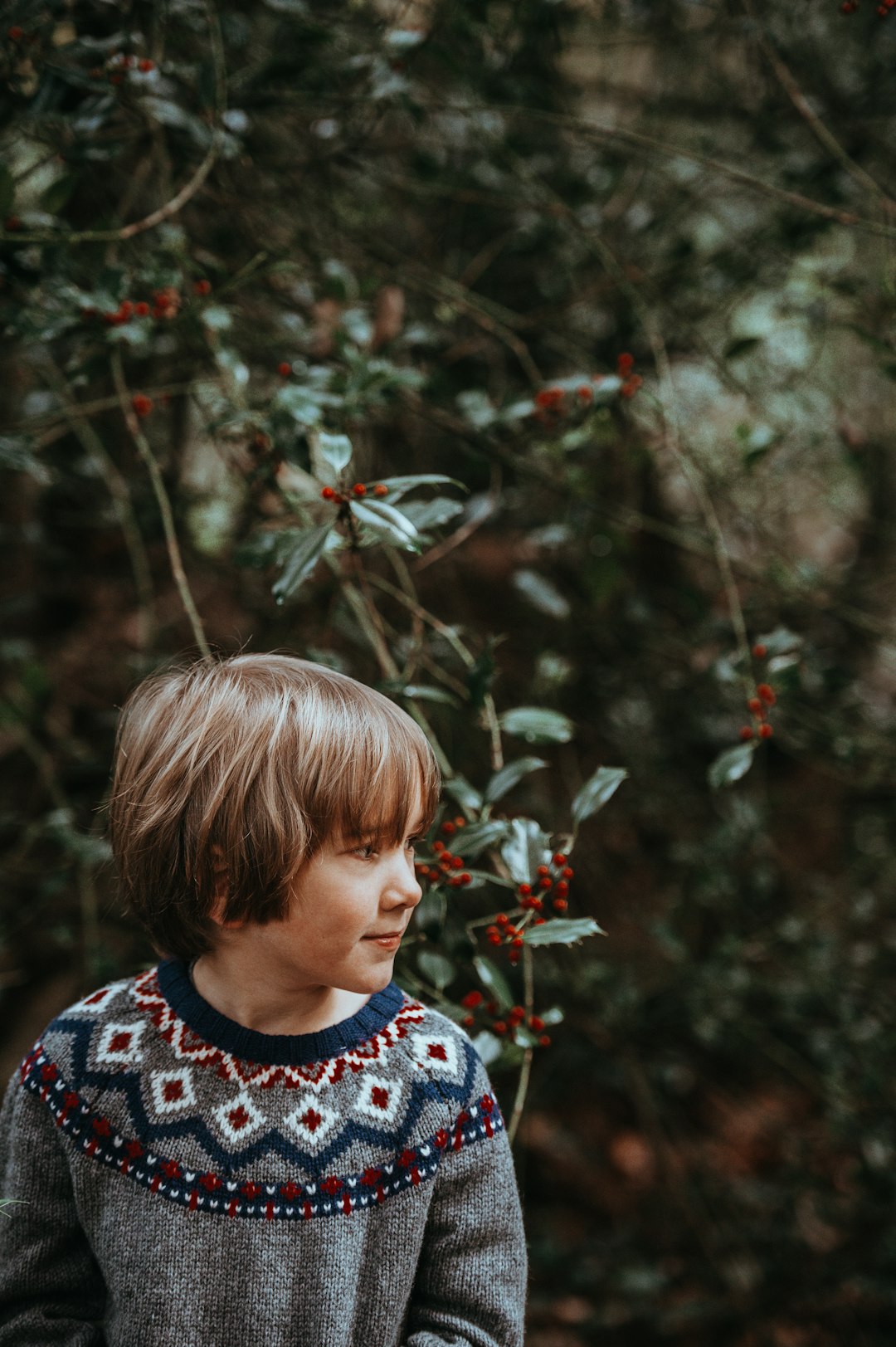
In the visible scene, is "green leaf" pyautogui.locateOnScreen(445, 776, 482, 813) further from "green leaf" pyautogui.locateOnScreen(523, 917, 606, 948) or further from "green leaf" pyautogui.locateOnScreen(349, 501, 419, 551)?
"green leaf" pyautogui.locateOnScreen(349, 501, 419, 551)

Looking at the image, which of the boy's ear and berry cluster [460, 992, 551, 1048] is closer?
the boy's ear

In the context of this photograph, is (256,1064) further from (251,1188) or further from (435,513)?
(435,513)

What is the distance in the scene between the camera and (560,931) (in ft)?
3.14

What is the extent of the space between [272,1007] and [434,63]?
2109 mm

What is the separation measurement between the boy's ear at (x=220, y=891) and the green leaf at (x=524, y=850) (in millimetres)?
Result: 301

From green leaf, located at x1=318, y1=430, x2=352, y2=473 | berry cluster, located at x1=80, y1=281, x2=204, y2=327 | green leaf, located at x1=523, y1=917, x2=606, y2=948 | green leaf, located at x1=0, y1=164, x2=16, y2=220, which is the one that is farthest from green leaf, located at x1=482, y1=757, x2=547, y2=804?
green leaf, located at x1=0, y1=164, x2=16, y2=220

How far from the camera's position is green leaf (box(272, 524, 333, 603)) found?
0.97 metres

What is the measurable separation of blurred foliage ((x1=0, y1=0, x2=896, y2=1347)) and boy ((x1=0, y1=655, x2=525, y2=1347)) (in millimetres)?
154

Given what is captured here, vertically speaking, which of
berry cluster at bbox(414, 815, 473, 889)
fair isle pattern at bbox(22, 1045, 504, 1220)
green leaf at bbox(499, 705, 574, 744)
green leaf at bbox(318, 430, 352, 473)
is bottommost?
fair isle pattern at bbox(22, 1045, 504, 1220)

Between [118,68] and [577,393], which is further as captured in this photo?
[577,393]

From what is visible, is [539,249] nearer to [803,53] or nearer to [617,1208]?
[803,53]

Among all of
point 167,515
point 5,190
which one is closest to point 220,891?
point 167,515

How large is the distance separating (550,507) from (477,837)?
52.8 inches

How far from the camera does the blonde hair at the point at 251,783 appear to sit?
0.82 metres
